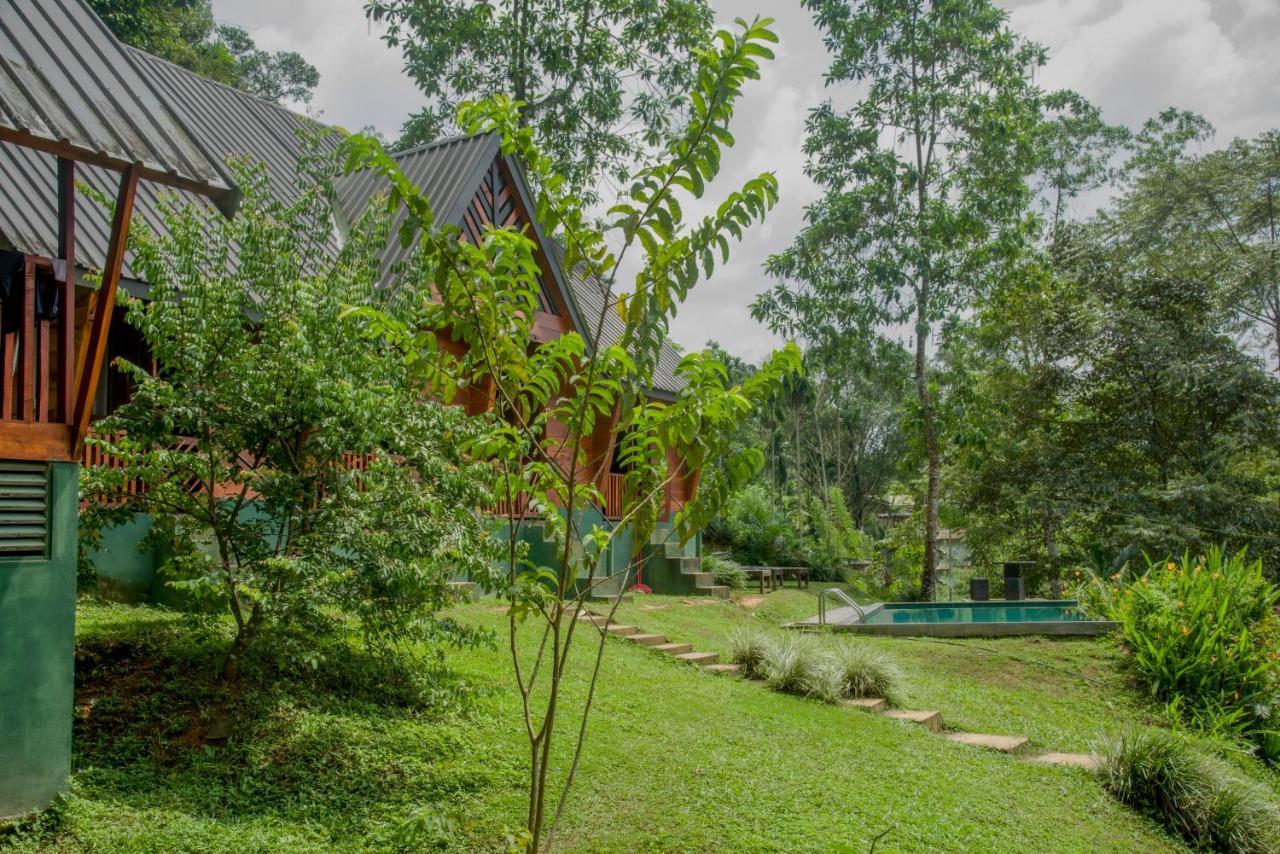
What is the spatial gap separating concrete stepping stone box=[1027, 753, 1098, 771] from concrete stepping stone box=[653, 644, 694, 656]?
4.08 meters

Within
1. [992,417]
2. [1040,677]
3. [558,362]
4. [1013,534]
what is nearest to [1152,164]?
[992,417]

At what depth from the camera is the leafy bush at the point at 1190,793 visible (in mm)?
7391

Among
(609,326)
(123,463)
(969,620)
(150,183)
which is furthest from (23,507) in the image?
(969,620)

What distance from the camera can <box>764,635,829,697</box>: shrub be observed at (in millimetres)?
9930

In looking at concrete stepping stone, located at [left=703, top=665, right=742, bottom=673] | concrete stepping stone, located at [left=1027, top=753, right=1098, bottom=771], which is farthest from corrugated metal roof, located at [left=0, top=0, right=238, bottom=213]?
concrete stepping stone, located at [left=1027, top=753, right=1098, bottom=771]

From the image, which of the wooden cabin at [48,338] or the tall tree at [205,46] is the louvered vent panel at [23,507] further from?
the tall tree at [205,46]

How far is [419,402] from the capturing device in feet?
23.8

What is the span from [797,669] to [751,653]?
888 mm

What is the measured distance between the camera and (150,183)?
11.4 metres

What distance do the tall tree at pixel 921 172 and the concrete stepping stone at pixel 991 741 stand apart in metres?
11.2

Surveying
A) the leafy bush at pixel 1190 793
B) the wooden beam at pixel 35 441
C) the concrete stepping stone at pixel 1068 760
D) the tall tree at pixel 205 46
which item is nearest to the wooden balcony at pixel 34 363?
the wooden beam at pixel 35 441

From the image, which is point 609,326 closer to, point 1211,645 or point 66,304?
point 1211,645

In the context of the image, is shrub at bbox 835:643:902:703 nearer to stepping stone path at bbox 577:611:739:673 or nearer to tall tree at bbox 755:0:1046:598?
stepping stone path at bbox 577:611:739:673

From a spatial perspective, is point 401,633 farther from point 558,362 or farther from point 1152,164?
point 1152,164
